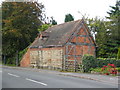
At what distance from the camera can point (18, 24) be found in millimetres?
36594

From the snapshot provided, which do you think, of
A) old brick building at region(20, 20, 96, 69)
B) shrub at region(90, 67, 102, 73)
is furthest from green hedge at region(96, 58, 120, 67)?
old brick building at region(20, 20, 96, 69)

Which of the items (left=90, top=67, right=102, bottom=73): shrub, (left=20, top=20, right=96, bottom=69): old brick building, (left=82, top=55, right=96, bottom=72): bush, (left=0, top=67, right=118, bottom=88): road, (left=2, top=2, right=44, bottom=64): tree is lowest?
(left=0, top=67, right=118, bottom=88): road

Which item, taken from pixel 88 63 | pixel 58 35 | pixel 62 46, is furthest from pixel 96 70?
pixel 58 35

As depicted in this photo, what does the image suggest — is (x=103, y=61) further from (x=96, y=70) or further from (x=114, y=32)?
(x=114, y=32)

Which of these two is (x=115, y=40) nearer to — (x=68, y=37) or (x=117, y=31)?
(x=117, y=31)

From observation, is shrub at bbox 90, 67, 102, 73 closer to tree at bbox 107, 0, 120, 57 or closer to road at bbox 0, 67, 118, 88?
road at bbox 0, 67, 118, 88

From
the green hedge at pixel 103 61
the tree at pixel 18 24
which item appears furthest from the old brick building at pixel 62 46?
the green hedge at pixel 103 61

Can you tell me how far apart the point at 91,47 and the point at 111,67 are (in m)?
12.1

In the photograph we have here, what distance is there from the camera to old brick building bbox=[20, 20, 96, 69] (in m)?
28.8

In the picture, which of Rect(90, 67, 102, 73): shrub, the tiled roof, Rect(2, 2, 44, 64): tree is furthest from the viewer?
Rect(2, 2, 44, 64): tree

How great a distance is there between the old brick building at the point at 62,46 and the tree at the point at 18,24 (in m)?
4.34

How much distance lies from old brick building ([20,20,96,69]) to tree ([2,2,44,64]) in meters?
4.34

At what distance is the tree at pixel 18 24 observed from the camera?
117 feet

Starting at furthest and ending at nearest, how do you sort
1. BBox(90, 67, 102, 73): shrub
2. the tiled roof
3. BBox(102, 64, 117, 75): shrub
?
the tiled roof → BBox(90, 67, 102, 73): shrub → BBox(102, 64, 117, 75): shrub
